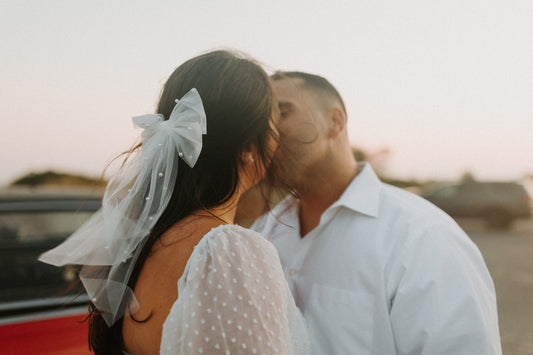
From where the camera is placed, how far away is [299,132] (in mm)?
2402

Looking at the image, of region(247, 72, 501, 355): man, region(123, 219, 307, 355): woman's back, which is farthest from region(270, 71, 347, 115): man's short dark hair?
region(123, 219, 307, 355): woman's back

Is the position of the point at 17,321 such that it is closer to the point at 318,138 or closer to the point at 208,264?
the point at 208,264

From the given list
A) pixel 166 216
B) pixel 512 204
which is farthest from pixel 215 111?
pixel 512 204

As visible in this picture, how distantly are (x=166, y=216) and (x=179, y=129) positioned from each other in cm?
28

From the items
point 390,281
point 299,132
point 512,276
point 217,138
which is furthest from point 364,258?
point 512,276

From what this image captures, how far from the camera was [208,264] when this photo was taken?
→ 125 cm

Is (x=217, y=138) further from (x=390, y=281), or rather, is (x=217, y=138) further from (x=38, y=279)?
(x=38, y=279)

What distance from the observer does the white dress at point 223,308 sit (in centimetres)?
121

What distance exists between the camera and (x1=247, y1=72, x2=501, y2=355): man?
67.8 inches

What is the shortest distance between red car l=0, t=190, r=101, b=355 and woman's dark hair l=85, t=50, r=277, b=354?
2.82ft

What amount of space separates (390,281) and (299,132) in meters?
0.93

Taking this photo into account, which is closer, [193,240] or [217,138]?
[193,240]

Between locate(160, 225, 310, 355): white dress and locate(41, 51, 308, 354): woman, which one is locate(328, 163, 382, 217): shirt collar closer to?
locate(41, 51, 308, 354): woman

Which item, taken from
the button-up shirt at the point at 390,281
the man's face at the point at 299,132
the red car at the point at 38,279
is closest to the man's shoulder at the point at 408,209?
the button-up shirt at the point at 390,281
